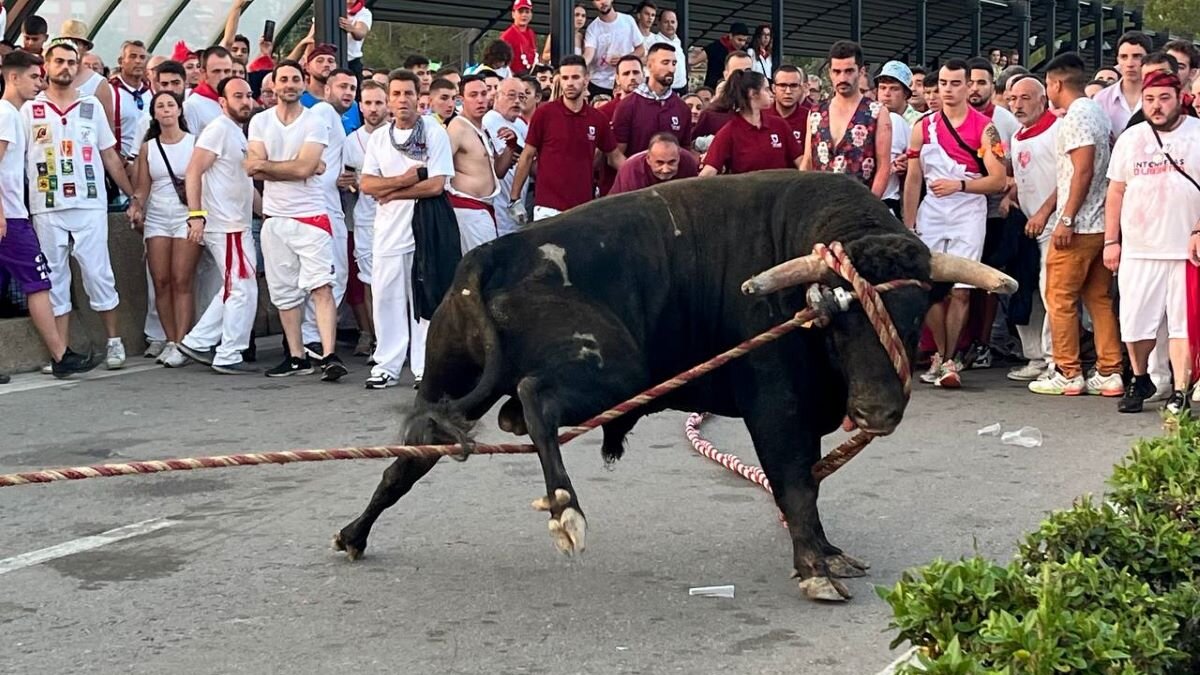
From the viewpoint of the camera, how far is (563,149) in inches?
413

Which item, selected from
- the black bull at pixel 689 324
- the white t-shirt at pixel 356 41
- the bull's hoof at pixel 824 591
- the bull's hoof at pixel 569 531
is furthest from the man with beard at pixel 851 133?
the bull's hoof at pixel 569 531

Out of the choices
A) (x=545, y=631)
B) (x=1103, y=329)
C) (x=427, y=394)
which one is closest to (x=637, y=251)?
(x=427, y=394)

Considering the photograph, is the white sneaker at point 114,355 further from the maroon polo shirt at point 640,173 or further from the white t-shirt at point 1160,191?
the white t-shirt at point 1160,191

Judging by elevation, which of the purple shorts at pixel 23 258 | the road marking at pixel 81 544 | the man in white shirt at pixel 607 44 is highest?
the man in white shirt at pixel 607 44

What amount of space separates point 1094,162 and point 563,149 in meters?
3.54

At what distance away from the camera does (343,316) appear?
1166 cm

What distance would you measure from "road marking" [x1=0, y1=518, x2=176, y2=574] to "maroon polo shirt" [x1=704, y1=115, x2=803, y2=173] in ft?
14.9

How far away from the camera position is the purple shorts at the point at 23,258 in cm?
972

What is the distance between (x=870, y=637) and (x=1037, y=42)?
2657 centimetres

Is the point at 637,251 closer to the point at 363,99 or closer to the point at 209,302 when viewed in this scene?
the point at 363,99

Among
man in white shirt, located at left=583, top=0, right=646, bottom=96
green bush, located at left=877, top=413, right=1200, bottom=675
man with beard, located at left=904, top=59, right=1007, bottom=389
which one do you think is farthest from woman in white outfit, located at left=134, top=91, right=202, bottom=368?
green bush, located at left=877, top=413, right=1200, bottom=675

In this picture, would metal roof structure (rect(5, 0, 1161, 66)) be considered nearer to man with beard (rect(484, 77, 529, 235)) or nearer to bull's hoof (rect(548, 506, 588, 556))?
man with beard (rect(484, 77, 529, 235))

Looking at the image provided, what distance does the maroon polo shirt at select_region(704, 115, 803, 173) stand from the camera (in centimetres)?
954

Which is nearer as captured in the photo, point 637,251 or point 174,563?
point 637,251
